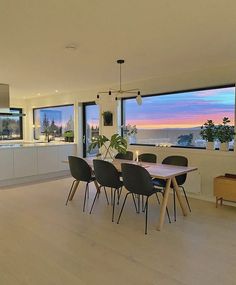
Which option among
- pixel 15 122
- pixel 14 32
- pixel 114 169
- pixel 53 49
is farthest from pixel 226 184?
pixel 15 122

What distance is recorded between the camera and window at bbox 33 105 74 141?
7.82m

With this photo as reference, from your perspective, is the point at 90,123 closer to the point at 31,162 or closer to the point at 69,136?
the point at 69,136

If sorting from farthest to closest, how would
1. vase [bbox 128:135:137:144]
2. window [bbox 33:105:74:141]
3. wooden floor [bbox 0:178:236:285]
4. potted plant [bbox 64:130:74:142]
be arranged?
window [bbox 33:105:74:141] < potted plant [bbox 64:130:74:142] < vase [bbox 128:135:137:144] < wooden floor [bbox 0:178:236:285]

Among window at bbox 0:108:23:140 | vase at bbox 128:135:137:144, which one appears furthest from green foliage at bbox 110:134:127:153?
window at bbox 0:108:23:140

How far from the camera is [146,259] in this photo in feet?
8.41

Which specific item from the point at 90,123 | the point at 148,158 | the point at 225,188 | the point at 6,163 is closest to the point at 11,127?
the point at 90,123

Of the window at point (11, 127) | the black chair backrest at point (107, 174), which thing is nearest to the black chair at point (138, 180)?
the black chair backrest at point (107, 174)

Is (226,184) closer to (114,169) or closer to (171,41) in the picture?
(114,169)

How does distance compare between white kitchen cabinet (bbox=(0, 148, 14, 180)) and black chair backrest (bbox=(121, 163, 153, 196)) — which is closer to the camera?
black chair backrest (bbox=(121, 163, 153, 196))

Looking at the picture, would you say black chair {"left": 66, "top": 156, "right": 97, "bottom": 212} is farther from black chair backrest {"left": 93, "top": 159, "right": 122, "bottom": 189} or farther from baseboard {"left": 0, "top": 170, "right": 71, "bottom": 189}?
baseboard {"left": 0, "top": 170, "right": 71, "bottom": 189}

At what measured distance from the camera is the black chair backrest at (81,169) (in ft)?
13.2

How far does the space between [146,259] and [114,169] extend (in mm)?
1370

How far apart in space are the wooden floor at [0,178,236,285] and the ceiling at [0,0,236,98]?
2.38 meters

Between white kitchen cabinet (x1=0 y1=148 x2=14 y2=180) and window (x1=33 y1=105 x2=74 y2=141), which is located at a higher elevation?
window (x1=33 y1=105 x2=74 y2=141)
